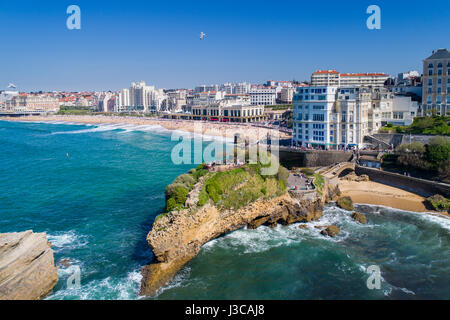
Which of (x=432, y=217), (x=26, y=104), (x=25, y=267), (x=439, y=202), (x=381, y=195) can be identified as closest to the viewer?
(x=25, y=267)

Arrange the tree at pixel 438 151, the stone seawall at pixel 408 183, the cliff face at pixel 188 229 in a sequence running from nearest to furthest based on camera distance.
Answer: the cliff face at pixel 188 229, the stone seawall at pixel 408 183, the tree at pixel 438 151

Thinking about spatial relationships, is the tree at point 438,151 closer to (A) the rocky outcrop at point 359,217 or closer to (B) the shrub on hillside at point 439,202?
(B) the shrub on hillside at point 439,202

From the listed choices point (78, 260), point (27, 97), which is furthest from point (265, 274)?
point (27, 97)

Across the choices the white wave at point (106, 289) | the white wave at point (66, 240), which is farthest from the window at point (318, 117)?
the white wave at point (106, 289)

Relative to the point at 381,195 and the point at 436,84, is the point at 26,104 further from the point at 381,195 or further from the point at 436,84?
the point at 381,195

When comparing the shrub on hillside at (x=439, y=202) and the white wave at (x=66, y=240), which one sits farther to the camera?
the shrub on hillside at (x=439, y=202)

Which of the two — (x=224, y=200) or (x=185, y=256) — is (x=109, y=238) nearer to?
(x=185, y=256)

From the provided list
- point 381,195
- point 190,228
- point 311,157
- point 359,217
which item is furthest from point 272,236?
point 311,157
